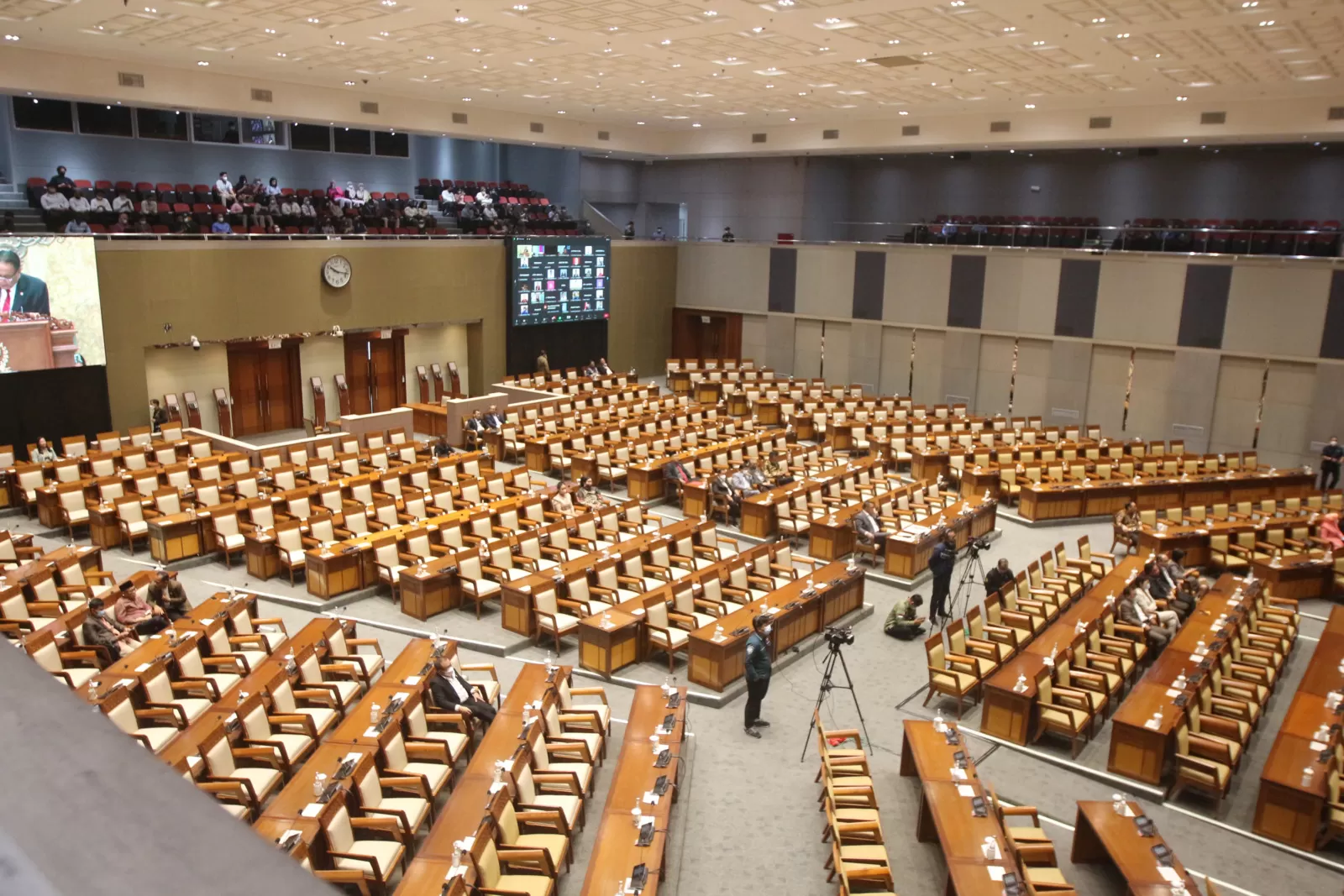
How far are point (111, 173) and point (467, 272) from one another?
909 centimetres

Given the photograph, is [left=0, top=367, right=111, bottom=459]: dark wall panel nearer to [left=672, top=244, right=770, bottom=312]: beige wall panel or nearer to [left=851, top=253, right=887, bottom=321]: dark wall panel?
[left=672, top=244, right=770, bottom=312]: beige wall panel

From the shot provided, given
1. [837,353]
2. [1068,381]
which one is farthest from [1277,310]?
[837,353]

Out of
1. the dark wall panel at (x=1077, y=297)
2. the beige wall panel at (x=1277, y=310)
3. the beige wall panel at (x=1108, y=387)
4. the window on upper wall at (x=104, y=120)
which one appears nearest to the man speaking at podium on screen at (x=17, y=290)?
the window on upper wall at (x=104, y=120)

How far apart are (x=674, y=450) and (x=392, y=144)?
16934 millimetres

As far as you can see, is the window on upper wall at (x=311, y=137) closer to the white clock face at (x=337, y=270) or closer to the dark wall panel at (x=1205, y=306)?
the white clock face at (x=337, y=270)

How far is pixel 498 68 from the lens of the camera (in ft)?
61.7

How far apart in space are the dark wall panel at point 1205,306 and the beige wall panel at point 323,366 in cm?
1945

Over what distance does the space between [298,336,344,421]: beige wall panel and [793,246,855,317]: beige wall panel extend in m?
12.9

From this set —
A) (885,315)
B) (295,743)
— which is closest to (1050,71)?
(885,315)

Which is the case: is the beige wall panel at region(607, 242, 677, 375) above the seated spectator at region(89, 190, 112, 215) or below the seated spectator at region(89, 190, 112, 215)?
below

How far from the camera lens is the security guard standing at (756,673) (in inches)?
350

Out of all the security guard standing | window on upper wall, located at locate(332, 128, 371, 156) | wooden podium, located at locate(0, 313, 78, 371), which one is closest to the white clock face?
wooden podium, located at locate(0, 313, 78, 371)

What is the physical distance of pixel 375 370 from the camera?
23.7 m

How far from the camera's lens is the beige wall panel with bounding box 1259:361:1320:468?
21.3 m
